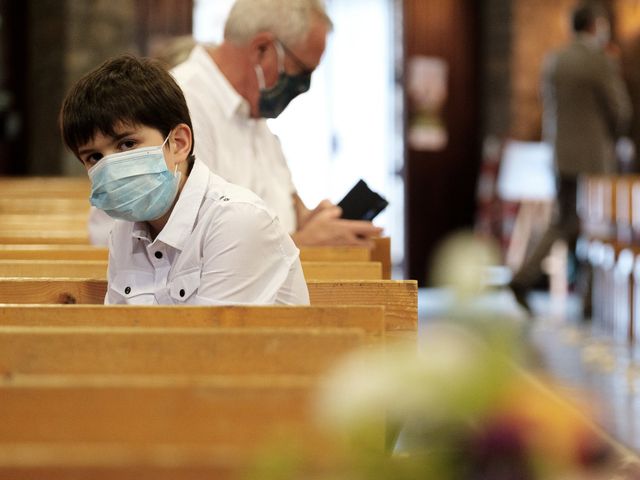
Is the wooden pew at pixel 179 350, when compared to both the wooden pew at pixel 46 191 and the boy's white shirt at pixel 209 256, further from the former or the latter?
the wooden pew at pixel 46 191

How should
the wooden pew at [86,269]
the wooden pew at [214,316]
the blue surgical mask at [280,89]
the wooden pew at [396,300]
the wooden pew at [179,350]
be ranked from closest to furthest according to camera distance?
the wooden pew at [179,350], the wooden pew at [214,316], the wooden pew at [396,300], the wooden pew at [86,269], the blue surgical mask at [280,89]

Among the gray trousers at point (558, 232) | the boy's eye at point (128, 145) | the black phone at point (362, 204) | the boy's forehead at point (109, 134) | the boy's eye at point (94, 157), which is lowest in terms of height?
the gray trousers at point (558, 232)

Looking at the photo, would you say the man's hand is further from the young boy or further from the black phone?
the young boy

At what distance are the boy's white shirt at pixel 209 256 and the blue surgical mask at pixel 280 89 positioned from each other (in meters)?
1.09

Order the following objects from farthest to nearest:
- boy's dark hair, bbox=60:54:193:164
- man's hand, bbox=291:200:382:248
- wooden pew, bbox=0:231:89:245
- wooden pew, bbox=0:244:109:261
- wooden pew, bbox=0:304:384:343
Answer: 1. wooden pew, bbox=0:231:89:245
2. man's hand, bbox=291:200:382:248
3. wooden pew, bbox=0:244:109:261
4. boy's dark hair, bbox=60:54:193:164
5. wooden pew, bbox=0:304:384:343

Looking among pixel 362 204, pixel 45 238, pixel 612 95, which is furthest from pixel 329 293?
pixel 612 95

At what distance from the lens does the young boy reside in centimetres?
192

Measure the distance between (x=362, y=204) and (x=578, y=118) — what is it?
4.47m

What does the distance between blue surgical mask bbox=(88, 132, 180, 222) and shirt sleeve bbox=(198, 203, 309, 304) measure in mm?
123

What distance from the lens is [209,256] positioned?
1943 mm

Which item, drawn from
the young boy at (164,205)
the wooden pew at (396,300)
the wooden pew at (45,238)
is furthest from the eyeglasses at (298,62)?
the wooden pew at (396,300)

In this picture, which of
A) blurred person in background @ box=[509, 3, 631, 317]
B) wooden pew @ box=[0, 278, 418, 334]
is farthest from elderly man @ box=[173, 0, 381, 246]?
blurred person in background @ box=[509, 3, 631, 317]

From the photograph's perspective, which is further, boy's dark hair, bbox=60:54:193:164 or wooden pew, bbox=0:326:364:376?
boy's dark hair, bbox=60:54:193:164

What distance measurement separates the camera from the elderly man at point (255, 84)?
9.89 ft
